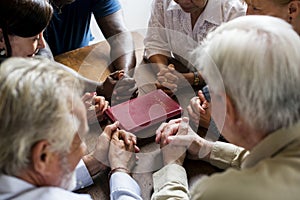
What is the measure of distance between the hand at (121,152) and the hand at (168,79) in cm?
27

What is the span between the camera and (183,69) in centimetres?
147

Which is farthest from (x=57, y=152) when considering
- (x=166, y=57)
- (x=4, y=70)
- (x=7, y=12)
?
(x=166, y=57)

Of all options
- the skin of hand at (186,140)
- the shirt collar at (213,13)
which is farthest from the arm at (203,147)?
the shirt collar at (213,13)

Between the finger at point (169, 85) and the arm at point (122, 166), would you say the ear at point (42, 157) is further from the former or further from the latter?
the finger at point (169, 85)

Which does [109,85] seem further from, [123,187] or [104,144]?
[123,187]

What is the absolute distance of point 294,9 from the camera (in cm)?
121

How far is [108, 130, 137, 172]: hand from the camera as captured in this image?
1071mm

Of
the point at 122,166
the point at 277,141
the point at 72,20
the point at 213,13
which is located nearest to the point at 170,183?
the point at 122,166

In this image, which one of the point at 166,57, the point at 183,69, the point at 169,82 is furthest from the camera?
the point at 166,57

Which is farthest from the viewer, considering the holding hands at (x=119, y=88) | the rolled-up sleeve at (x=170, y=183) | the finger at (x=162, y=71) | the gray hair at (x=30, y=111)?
the finger at (x=162, y=71)

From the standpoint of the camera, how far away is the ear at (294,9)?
1.20 meters

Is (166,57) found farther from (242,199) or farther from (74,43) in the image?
(242,199)

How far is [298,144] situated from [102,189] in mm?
534

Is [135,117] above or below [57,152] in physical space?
below
